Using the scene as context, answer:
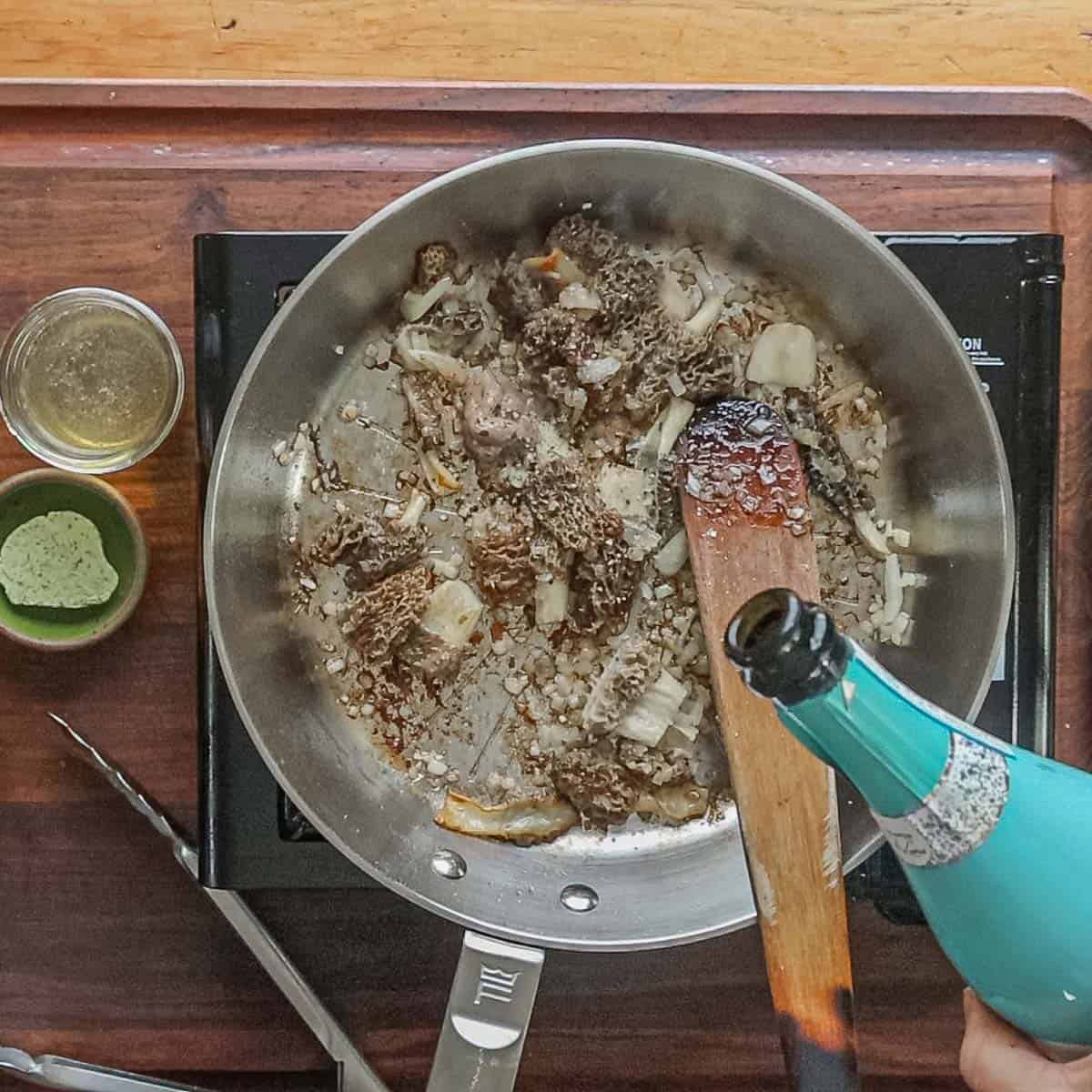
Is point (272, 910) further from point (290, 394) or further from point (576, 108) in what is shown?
point (576, 108)

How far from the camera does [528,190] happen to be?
847 millimetres

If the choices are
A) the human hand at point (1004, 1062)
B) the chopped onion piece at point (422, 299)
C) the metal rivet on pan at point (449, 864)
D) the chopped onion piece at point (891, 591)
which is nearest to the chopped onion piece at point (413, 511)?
the chopped onion piece at point (422, 299)

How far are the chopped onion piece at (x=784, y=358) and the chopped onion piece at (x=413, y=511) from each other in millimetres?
251

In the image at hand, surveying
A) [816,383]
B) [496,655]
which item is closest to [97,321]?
[496,655]

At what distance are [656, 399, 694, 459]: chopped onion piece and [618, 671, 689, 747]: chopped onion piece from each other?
16cm

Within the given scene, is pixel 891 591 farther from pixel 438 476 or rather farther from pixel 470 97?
pixel 470 97

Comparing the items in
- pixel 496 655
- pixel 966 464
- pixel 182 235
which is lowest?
pixel 496 655

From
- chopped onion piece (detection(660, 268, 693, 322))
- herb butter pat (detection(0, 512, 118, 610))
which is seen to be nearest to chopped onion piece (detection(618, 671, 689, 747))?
chopped onion piece (detection(660, 268, 693, 322))

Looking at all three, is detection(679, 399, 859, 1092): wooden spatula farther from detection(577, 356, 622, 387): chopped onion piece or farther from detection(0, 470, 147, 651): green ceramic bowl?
detection(0, 470, 147, 651): green ceramic bowl

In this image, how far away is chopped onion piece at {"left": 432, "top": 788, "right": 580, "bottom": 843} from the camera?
2.93 feet

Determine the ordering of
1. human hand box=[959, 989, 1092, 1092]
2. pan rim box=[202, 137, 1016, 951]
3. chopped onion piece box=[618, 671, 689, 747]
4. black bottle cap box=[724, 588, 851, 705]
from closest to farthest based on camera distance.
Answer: black bottle cap box=[724, 588, 851, 705] < human hand box=[959, 989, 1092, 1092] < pan rim box=[202, 137, 1016, 951] < chopped onion piece box=[618, 671, 689, 747]

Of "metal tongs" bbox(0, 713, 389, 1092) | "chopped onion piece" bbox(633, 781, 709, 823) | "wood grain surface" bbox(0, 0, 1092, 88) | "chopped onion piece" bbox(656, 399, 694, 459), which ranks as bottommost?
"metal tongs" bbox(0, 713, 389, 1092)

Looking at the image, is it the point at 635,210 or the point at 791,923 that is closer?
the point at 791,923

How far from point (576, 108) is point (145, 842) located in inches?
24.4
